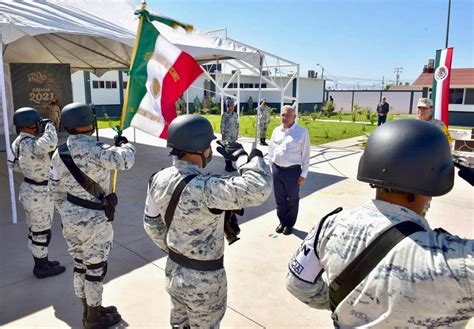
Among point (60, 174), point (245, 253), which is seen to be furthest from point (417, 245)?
point (245, 253)

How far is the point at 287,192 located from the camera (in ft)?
16.1

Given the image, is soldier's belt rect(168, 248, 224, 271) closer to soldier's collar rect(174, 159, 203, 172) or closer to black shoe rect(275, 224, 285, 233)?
soldier's collar rect(174, 159, 203, 172)

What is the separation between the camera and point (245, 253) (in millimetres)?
4406

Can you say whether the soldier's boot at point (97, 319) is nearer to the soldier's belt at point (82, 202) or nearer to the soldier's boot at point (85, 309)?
the soldier's boot at point (85, 309)

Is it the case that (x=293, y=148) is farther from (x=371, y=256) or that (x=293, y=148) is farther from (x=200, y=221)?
(x=371, y=256)

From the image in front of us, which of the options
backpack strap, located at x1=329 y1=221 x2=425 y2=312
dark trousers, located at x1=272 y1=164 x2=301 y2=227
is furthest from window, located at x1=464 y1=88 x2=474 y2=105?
backpack strap, located at x1=329 y1=221 x2=425 y2=312

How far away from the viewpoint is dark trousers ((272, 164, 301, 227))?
482 centimetres

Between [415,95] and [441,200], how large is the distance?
33.8 metres

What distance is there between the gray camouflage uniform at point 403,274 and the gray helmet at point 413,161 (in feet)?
0.32

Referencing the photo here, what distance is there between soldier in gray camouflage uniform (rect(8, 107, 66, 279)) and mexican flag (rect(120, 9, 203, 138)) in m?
1.10

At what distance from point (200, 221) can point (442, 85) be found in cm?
767

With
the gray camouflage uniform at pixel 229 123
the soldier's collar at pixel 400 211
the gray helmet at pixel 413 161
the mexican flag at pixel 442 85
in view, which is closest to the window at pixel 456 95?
the mexican flag at pixel 442 85

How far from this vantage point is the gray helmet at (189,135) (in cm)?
202

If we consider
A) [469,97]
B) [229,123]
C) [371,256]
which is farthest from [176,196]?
[469,97]
